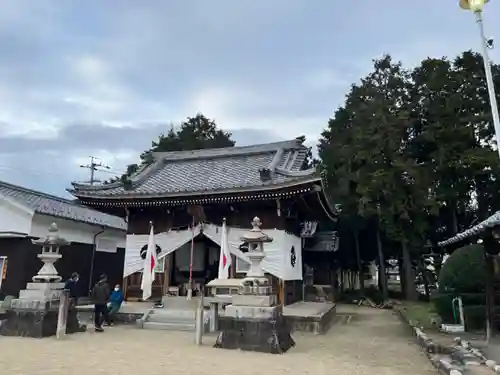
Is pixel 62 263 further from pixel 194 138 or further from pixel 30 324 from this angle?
pixel 194 138

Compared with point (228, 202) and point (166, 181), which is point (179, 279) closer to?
point (166, 181)

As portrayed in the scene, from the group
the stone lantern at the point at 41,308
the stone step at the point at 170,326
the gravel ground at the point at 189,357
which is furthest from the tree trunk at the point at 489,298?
the stone lantern at the point at 41,308

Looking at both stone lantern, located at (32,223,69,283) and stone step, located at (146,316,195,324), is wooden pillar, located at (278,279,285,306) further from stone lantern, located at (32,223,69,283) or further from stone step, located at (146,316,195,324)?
stone lantern, located at (32,223,69,283)

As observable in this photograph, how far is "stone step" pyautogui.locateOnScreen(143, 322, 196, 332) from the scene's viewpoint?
442 inches

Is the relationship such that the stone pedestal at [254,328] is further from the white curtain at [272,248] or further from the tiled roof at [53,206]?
the tiled roof at [53,206]

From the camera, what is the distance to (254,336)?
8148mm

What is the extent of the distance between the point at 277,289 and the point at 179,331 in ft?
11.9

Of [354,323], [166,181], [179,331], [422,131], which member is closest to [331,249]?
[422,131]

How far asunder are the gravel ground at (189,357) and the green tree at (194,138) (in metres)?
23.0

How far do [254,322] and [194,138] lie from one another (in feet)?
85.2

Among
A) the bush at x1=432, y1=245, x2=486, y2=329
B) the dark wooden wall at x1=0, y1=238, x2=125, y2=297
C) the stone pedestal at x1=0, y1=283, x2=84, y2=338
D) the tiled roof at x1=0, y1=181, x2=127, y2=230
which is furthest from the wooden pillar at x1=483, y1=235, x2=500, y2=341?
the dark wooden wall at x1=0, y1=238, x2=125, y2=297

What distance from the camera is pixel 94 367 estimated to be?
629 cm

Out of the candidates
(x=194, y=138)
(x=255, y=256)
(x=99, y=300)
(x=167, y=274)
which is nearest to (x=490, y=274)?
(x=255, y=256)

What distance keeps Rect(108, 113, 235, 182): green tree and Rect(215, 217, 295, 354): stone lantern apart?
2412cm
